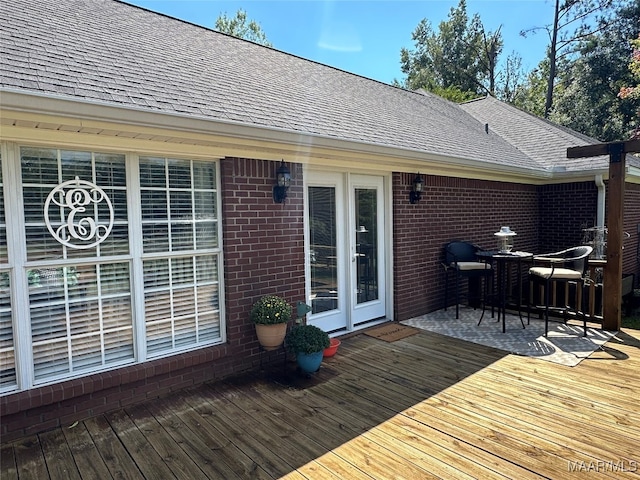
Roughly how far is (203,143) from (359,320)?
319cm

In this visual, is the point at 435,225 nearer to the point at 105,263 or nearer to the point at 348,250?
the point at 348,250

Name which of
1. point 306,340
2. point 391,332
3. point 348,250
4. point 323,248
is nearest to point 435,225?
point 348,250

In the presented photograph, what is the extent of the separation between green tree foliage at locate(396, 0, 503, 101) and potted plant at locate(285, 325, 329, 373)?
23178 millimetres

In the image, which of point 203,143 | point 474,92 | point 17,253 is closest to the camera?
point 17,253

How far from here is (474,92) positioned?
24.8 metres

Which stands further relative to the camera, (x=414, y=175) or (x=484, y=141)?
(x=484, y=141)

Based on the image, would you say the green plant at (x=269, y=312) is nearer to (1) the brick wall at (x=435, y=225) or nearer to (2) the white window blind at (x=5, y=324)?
(2) the white window blind at (x=5, y=324)

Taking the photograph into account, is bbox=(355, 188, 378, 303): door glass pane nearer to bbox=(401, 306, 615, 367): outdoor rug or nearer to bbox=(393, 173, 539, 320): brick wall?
bbox=(393, 173, 539, 320): brick wall

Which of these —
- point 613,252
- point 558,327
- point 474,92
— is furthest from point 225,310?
point 474,92

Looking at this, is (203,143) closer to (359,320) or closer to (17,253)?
(17,253)

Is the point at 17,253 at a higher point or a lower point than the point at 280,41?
lower

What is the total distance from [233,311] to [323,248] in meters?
1.51

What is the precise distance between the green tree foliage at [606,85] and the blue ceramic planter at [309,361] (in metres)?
17.5

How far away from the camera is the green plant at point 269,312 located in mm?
4004
